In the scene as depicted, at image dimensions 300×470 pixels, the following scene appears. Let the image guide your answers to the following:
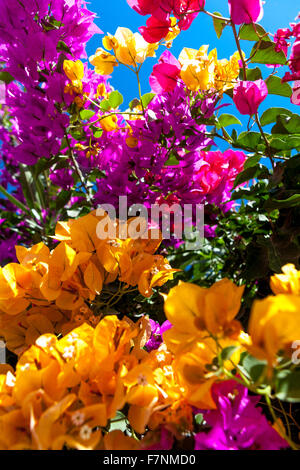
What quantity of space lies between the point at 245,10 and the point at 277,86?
0.14 m

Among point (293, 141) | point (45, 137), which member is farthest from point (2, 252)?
point (293, 141)

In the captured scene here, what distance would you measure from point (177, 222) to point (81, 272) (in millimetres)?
356

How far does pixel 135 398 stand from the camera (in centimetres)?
31

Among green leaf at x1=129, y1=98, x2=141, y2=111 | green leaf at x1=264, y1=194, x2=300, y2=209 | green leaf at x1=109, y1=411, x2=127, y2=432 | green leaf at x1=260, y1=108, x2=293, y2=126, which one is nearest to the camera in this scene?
green leaf at x1=109, y1=411, x2=127, y2=432

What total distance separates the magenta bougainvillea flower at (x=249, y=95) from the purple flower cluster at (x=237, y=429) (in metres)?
0.42

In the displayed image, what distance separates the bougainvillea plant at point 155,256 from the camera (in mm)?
289

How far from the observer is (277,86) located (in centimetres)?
65

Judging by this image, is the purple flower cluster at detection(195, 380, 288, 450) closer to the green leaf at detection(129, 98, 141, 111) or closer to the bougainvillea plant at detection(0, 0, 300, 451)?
the bougainvillea plant at detection(0, 0, 300, 451)

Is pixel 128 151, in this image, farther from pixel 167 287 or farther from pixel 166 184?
pixel 167 287

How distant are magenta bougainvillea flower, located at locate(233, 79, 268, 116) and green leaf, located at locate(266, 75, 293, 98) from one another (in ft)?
0.27

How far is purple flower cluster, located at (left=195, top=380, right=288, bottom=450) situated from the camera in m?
0.28

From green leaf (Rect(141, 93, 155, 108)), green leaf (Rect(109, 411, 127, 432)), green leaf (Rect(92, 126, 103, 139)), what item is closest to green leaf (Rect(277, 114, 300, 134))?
green leaf (Rect(141, 93, 155, 108))

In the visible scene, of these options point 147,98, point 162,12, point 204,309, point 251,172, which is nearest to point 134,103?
point 147,98

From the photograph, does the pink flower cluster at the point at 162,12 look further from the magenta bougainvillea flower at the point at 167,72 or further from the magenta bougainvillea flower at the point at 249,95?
the magenta bougainvillea flower at the point at 249,95
